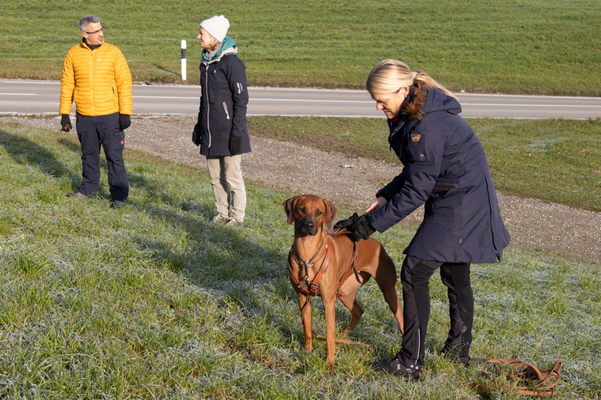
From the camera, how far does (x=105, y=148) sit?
6219 mm

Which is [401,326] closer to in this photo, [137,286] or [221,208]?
[137,286]

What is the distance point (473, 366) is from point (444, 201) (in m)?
1.02

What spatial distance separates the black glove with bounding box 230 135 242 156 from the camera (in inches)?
225

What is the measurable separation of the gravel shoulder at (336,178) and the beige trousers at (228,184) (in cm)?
286

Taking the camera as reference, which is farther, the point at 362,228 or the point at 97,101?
the point at 97,101

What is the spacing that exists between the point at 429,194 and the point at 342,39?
25945 millimetres

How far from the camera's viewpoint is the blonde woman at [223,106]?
5605 millimetres

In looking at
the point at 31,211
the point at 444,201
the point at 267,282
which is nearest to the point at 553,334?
the point at 444,201

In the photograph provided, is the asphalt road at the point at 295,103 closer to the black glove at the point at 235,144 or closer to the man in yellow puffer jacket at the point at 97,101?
the man in yellow puffer jacket at the point at 97,101

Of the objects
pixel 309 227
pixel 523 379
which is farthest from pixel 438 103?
pixel 523 379

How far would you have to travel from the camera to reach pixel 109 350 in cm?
285

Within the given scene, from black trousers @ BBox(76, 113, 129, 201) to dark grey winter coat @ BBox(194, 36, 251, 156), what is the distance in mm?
1152

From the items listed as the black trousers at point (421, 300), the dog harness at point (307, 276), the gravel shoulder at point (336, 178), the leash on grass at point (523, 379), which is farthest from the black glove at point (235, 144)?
the leash on grass at point (523, 379)

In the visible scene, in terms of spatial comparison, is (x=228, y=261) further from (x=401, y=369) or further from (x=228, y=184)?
(x=401, y=369)
